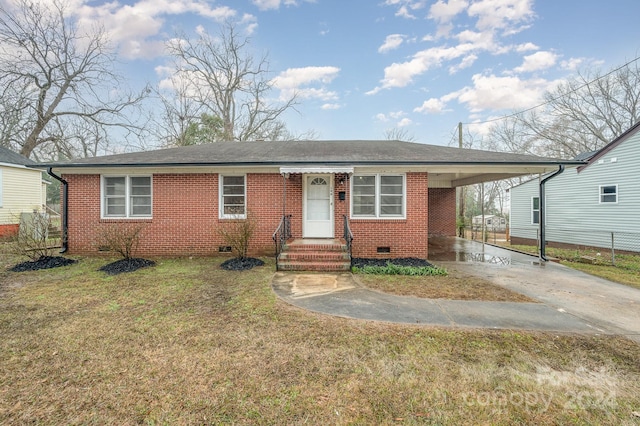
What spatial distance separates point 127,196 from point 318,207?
6201 millimetres

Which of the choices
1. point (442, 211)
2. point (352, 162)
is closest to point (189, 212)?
point (352, 162)

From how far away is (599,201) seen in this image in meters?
11.6

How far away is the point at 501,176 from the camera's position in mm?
9883

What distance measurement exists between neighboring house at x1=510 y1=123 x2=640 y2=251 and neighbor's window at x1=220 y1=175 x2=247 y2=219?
38.8 feet

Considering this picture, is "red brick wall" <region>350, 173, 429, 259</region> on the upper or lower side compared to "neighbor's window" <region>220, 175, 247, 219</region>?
lower

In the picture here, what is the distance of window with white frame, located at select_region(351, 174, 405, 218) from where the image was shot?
8352mm

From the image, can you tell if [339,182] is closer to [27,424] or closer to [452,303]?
[452,303]

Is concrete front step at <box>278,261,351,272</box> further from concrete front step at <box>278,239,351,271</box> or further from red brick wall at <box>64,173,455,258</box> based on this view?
red brick wall at <box>64,173,455,258</box>

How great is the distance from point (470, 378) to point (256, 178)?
7330mm

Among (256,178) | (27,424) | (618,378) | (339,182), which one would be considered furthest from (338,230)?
(27,424)

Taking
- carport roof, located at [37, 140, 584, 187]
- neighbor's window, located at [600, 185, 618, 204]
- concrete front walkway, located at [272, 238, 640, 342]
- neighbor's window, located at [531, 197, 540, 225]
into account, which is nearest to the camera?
concrete front walkway, located at [272, 238, 640, 342]

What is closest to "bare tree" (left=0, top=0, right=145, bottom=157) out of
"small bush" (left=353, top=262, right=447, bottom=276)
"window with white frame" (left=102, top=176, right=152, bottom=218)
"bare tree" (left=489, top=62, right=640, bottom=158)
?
"window with white frame" (left=102, top=176, right=152, bottom=218)

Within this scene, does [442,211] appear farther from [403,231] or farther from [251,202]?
[251,202]

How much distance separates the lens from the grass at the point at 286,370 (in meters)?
2.13
